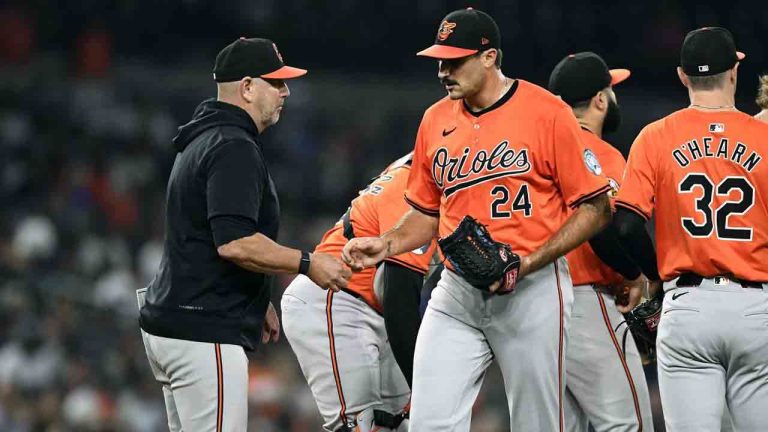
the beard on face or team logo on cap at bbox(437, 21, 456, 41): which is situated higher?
team logo on cap at bbox(437, 21, 456, 41)

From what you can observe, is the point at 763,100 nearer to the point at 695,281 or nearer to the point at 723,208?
the point at 723,208

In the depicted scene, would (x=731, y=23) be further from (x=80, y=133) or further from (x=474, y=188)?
(x=474, y=188)

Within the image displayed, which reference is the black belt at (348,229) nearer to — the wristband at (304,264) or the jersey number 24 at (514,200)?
the wristband at (304,264)

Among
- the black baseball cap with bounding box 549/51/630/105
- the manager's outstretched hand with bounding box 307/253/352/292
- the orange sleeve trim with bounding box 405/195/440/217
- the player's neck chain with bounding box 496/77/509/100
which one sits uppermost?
the player's neck chain with bounding box 496/77/509/100

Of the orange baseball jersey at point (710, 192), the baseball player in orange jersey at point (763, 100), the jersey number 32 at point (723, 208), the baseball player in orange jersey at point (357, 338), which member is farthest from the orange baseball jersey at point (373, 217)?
the baseball player in orange jersey at point (763, 100)

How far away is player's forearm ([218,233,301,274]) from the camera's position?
14.4 ft

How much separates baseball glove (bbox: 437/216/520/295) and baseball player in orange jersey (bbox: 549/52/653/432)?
87 cm

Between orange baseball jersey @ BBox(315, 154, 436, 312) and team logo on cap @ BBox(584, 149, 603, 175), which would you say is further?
orange baseball jersey @ BBox(315, 154, 436, 312)

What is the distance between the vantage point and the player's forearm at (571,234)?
4473 millimetres

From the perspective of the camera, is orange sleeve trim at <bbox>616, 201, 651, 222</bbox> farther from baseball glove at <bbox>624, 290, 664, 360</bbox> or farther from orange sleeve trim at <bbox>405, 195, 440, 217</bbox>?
orange sleeve trim at <bbox>405, 195, 440, 217</bbox>

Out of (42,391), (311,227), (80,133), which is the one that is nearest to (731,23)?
(311,227)

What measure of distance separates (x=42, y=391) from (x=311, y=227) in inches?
141

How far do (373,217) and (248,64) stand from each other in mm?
1180

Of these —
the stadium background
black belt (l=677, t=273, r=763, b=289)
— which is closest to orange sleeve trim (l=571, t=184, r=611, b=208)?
black belt (l=677, t=273, r=763, b=289)
